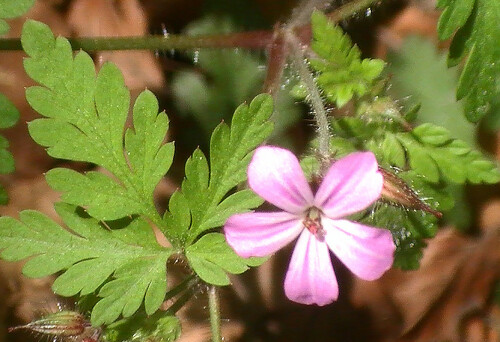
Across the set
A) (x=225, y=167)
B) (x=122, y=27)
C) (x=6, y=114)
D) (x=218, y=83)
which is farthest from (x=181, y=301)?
(x=122, y=27)

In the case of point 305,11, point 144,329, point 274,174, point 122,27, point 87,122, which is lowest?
point 144,329

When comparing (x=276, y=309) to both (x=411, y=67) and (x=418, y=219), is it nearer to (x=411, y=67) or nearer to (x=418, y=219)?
(x=418, y=219)

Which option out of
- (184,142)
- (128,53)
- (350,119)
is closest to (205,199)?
(350,119)

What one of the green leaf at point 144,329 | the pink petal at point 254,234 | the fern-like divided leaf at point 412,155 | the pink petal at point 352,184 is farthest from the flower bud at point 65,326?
the fern-like divided leaf at point 412,155

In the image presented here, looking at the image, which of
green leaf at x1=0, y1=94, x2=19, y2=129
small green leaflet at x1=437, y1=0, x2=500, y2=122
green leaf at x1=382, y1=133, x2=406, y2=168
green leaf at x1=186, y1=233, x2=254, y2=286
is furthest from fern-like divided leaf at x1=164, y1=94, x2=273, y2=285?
small green leaflet at x1=437, y1=0, x2=500, y2=122

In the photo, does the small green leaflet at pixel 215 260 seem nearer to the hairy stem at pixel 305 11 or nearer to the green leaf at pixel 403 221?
the green leaf at pixel 403 221

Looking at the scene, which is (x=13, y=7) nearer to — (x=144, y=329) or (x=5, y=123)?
(x=5, y=123)
